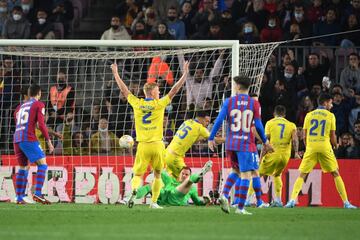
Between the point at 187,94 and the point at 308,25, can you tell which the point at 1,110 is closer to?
the point at 187,94

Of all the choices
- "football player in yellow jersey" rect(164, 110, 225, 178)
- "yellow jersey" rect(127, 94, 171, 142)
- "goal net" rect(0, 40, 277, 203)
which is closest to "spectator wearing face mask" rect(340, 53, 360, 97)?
"goal net" rect(0, 40, 277, 203)

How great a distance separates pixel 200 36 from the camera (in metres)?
24.5

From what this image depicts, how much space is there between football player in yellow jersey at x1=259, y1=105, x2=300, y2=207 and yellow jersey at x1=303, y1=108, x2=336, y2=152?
626 mm

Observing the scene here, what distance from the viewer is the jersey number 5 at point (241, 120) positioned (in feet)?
50.8

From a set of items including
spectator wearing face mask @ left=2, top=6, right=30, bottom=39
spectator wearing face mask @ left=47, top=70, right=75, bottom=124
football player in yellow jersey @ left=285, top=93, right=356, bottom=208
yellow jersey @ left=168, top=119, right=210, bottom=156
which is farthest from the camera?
spectator wearing face mask @ left=2, top=6, right=30, bottom=39

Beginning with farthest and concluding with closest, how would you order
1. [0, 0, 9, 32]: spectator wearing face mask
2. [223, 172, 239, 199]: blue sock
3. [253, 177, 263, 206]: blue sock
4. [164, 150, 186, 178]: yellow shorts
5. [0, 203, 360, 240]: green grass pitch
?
[0, 0, 9, 32]: spectator wearing face mask → [164, 150, 186, 178]: yellow shorts → [253, 177, 263, 206]: blue sock → [223, 172, 239, 199]: blue sock → [0, 203, 360, 240]: green grass pitch

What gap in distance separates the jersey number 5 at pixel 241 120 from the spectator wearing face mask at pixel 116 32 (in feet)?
32.1

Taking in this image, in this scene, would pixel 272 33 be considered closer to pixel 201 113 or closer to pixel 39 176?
pixel 201 113

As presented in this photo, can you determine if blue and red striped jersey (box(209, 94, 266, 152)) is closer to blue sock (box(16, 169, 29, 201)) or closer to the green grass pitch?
the green grass pitch

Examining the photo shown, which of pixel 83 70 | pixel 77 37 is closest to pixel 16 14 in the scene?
pixel 77 37

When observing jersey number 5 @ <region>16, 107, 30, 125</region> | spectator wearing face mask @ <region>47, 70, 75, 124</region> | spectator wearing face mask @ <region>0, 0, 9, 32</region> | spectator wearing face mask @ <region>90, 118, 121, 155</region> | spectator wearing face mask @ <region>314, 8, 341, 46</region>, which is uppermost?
spectator wearing face mask @ <region>0, 0, 9, 32</region>

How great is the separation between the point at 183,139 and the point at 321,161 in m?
2.49

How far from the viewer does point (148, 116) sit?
17141mm

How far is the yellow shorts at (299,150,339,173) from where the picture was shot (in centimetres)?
1903
